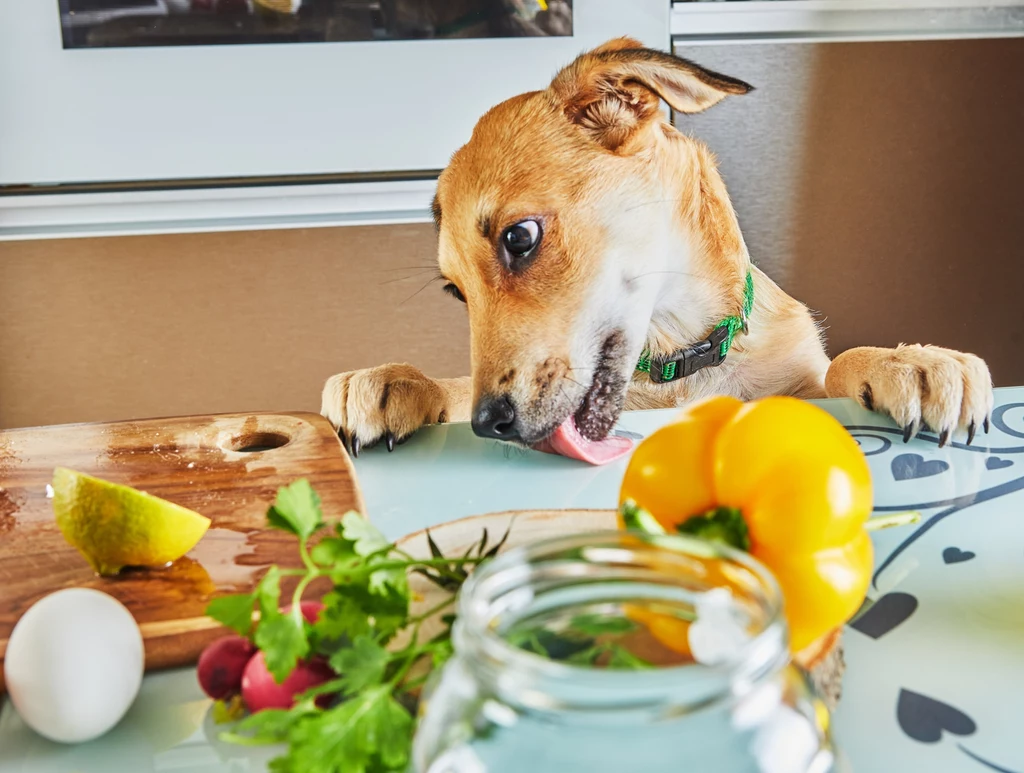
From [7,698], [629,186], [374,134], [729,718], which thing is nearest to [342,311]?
[374,134]

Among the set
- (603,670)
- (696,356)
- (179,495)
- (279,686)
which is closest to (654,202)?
(696,356)

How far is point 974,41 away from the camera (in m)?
2.32

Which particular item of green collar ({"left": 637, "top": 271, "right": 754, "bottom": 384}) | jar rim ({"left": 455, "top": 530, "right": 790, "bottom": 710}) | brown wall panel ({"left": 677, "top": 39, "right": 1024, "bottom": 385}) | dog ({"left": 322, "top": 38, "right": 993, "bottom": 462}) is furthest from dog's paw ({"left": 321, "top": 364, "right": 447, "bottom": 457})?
brown wall panel ({"left": 677, "top": 39, "right": 1024, "bottom": 385})

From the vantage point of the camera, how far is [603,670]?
29cm

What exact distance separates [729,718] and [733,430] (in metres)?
0.22

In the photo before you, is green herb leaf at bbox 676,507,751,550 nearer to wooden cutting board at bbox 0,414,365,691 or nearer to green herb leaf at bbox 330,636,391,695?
green herb leaf at bbox 330,636,391,695

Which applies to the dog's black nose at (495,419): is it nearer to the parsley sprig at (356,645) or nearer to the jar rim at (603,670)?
the parsley sprig at (356,645)

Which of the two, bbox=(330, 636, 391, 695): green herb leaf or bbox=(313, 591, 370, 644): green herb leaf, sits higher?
bbox=(330, 636, 391, 695): green herb leaf

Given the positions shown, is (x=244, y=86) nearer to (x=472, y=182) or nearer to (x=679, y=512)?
(x=472, y=182)

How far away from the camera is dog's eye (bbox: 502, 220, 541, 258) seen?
1231mm

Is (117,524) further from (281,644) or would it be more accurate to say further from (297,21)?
(297,21)

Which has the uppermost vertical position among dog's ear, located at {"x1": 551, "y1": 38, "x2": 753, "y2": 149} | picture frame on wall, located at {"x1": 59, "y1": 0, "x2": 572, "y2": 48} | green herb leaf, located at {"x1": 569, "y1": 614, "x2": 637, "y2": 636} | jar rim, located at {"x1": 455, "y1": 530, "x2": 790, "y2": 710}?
picture frame on wall, located at {"x1": 59, "y1": 0, "x2": 572, "y2": 48}

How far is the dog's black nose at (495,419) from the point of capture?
39.8 inches

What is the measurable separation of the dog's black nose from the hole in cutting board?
0.67 feet
